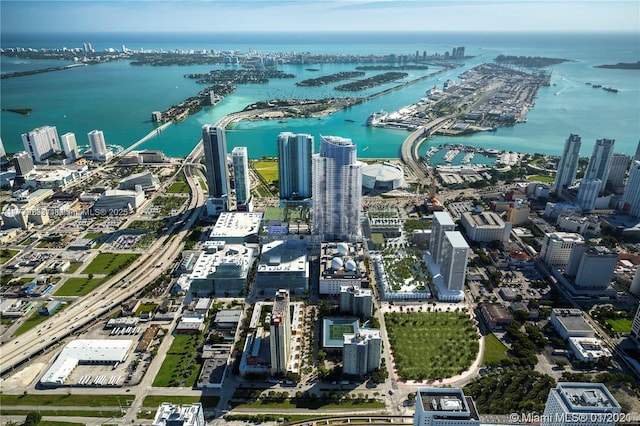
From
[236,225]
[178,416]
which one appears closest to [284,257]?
[236,225]

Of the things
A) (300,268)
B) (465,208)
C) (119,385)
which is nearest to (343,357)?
(300,268)

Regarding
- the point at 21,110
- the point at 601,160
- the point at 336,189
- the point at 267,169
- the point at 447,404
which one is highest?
the point at 336,189

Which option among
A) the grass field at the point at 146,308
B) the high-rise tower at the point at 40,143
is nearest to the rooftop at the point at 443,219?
the grass field at the point at 146,308

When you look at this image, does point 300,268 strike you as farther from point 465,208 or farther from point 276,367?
point 465,208

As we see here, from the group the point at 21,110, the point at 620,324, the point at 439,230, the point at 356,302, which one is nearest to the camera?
the point at 356,302

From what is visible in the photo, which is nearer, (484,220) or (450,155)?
(484,220)

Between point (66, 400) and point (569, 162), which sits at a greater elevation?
point (569, 162)

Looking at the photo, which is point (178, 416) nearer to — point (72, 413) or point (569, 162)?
point (72, 413)

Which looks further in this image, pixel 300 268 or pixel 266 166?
pixel 266 166
